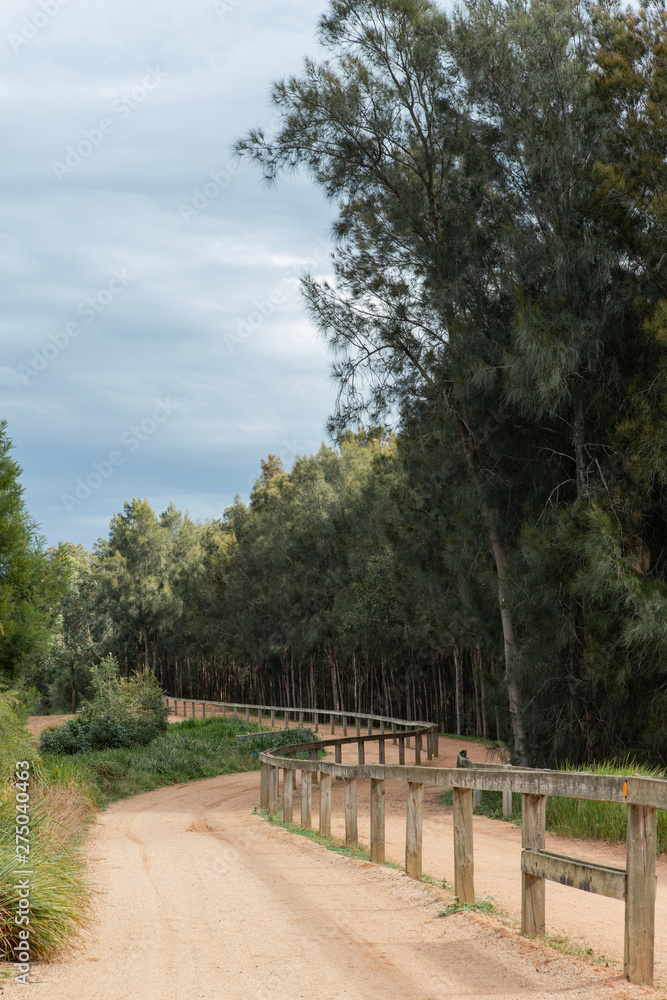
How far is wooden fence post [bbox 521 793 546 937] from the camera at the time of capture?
5418mm

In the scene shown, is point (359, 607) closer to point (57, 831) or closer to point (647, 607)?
point (647, 607)

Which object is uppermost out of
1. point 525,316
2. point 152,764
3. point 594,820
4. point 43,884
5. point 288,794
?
point 525,316

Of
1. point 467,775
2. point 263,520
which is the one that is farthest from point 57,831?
point 263,520

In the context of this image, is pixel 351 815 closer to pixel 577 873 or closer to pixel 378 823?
pixel 378 823

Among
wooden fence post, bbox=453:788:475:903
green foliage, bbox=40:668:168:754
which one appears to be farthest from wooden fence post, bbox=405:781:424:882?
green foliage, bbox=40:668:168:754

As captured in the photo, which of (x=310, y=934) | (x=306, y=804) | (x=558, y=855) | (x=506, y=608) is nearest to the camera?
(x=558, y=855)

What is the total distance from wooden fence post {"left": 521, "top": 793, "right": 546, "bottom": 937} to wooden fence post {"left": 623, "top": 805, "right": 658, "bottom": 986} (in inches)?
36.5

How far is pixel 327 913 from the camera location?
625 centimetres

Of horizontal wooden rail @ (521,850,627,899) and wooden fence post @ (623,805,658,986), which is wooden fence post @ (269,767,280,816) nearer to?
horizontal wooden rail @ (521,850,627,899)

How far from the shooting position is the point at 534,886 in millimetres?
5449

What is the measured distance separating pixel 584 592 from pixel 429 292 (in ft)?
23.4

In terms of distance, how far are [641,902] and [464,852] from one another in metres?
2.01

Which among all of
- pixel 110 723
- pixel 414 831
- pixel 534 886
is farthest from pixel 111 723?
pixel 534 886

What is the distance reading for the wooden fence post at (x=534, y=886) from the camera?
17.8 ft
